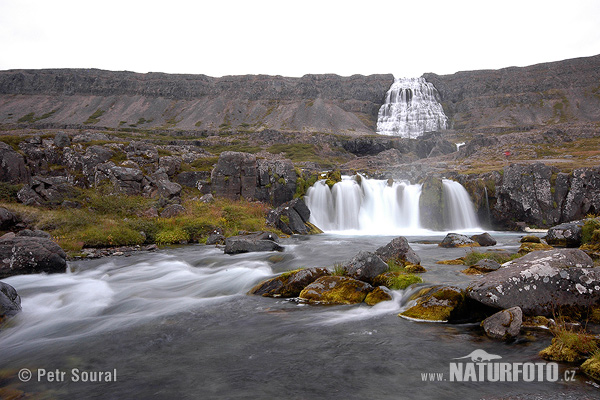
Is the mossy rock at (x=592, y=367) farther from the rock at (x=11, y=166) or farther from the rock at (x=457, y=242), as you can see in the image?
the rock at (x=11, y=166)

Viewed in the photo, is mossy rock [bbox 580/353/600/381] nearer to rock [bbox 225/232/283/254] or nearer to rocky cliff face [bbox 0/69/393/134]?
rock [bbox 225/232/283/254]

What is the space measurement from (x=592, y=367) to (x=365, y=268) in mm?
6915

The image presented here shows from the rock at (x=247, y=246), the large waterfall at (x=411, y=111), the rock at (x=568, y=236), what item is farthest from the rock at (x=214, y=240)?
the large waterfall at (x=411, y=111)

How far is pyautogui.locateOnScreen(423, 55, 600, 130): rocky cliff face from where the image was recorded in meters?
124

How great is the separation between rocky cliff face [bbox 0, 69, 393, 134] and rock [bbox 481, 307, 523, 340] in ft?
414

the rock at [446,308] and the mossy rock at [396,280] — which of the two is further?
the mossy rock at [396,280]

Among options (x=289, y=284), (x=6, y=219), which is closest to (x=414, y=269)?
(x=289, y=284)

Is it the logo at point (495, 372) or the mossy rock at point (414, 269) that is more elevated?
the logo at point (495, 372)

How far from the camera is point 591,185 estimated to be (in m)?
31.8

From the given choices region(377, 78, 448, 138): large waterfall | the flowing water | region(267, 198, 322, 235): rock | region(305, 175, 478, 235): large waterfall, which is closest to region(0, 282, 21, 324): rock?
the flowing water

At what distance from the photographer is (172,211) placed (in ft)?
98.1

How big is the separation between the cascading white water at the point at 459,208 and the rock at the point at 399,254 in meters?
22.9

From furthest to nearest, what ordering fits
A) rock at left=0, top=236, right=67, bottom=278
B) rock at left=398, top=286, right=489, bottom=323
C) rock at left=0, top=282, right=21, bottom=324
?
rock at left=0, top=236, right=67, bottom=278 → rock at left=0, top=282, right=21, bottom=324 → rock at left=398, top=286, right=489, bottom=323

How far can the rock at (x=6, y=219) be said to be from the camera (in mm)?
22672
